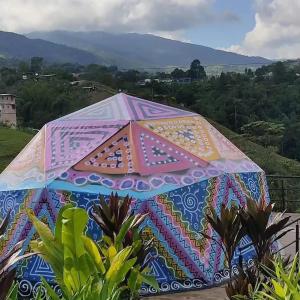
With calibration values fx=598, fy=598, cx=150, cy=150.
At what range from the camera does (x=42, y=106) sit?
201 feet

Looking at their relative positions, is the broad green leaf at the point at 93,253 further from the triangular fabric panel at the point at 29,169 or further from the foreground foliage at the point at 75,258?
the triangular fabric panel at the point at 29,169

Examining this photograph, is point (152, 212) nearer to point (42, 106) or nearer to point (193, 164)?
point (193, 164)

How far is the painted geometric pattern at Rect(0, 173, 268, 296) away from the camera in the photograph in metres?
7.60

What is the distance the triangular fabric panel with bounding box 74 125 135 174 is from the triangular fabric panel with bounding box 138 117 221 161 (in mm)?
485

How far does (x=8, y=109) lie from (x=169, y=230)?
193 ft

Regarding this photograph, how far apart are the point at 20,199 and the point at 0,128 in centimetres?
4918

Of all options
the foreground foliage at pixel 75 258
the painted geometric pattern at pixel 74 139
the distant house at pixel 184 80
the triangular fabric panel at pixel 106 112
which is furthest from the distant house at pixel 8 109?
the foreground foliage at pixel 75 258

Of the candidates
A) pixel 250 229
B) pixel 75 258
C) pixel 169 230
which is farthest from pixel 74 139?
pixel 75 258

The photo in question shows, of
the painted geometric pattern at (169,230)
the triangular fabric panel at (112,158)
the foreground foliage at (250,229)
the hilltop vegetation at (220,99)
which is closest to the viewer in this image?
the foreground foliage at (250,229)

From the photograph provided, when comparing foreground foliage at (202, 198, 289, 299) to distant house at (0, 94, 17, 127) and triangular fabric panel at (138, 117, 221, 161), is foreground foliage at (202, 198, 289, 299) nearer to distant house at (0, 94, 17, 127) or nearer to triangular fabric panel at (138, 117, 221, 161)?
triangular fabric panel at (138, 117, 221, 161)

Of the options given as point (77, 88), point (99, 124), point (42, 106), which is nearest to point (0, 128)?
point (42, 106)

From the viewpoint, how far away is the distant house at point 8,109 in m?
62.2

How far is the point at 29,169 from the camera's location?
8.33 m

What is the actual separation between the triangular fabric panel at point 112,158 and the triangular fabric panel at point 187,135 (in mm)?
485
